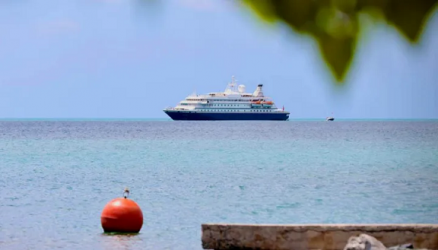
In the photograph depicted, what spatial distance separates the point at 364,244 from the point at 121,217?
21.8 feet

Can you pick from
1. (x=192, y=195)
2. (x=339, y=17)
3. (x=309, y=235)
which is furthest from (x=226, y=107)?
(x=339, y=17)

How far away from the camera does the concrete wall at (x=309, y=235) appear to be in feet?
19.3

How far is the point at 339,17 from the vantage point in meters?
0.92

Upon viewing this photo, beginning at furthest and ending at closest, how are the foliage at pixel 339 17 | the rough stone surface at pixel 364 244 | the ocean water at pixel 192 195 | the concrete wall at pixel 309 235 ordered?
the ocean water at pixel 192 195 < the concrete wall at pixel 309 235 < the rough stone surface at pixel 364 244 < the foliage at pixel 339 17

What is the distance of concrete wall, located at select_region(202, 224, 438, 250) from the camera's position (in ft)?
19.3

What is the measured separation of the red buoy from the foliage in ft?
34.8

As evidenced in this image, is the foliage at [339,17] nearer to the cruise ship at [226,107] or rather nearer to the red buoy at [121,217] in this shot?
A: the red buoy at [121,217]

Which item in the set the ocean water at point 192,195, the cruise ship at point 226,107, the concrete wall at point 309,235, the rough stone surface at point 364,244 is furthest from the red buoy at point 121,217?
the cruise ship at point 226,107

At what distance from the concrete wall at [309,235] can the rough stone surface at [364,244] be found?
455mm

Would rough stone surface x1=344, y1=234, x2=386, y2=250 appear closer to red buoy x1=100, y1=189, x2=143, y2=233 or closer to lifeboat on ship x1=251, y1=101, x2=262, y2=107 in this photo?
red buoy x1=100, y1=189, x2=143, y2=233

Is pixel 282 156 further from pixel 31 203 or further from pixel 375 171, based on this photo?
pixel 31 203

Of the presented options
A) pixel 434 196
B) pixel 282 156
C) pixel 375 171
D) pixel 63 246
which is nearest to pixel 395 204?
pixel 434 196

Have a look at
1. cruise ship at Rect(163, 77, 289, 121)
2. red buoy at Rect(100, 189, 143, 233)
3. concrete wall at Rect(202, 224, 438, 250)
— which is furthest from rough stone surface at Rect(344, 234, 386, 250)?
cruise ship at Rect(163, 77, 289, 121)

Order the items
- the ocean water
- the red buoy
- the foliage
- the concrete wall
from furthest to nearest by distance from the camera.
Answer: the ocean water < the red buoy < the concrete wall < the foliage
